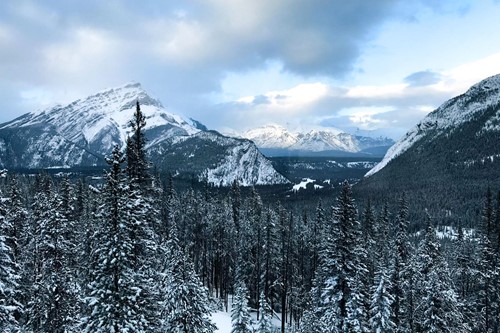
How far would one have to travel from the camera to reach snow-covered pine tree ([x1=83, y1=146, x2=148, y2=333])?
62.0 feet

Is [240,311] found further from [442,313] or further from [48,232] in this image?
[442,313]

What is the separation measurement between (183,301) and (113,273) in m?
6.77

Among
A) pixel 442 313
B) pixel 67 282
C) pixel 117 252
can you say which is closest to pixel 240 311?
pixel 117 252

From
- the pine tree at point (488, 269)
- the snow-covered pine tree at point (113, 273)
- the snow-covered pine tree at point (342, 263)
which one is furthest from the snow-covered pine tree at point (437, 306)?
the snow-covered pine tree at point (113, 273)

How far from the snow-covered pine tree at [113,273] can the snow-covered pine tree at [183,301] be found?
4.87 m

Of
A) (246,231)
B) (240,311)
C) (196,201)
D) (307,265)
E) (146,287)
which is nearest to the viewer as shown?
(146,287)

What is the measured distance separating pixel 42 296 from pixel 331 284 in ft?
70.9

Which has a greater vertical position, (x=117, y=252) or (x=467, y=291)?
(x=117, y=252)

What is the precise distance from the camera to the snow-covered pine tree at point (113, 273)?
744 inches

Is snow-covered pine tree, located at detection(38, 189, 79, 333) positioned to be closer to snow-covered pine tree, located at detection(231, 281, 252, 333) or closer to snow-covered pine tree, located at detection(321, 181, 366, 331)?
snow-covered pine tree, located at detection(231, 281, 252, 333)

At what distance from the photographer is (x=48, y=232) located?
30375 millimetres

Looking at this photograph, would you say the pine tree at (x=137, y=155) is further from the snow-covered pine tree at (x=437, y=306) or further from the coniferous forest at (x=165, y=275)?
the snow-covered pine tree at (x=437, y=306)

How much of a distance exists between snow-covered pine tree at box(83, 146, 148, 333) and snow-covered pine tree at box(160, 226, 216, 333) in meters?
4.87

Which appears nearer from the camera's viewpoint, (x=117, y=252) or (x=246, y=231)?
(x=117, y=252)
